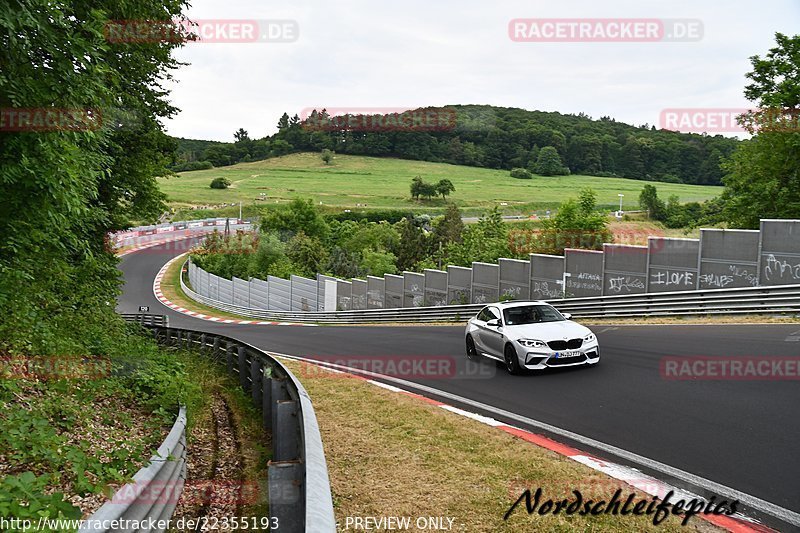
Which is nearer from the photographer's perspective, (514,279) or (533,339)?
(533,339)

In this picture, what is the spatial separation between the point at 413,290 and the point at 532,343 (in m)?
21.0

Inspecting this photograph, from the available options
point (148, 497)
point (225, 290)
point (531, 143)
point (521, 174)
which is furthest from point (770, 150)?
point (531, 143)

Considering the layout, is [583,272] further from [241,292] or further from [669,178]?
[669,178]

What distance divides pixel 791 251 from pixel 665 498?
13403 millimetres

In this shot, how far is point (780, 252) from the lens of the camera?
16.4 metres

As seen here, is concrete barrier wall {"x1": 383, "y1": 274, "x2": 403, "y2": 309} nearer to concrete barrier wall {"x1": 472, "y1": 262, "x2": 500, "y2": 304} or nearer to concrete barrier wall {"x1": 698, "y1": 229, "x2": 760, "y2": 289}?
concrete barrier wall {"x1": 472, "y1": 262, "x2": 500, "y2": 304}

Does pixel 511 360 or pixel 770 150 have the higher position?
pixel 770 150

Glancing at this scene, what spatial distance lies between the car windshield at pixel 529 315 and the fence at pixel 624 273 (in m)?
7.46

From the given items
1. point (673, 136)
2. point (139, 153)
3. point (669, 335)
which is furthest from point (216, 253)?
point (673, 136)

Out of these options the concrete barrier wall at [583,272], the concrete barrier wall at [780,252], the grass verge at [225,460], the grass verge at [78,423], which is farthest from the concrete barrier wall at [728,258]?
the grass verge at [78,423]

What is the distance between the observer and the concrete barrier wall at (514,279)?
24.2 meters

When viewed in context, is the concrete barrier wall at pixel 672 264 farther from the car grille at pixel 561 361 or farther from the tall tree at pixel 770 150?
the tall tree at pixel 770 150

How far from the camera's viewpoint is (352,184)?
5039 inches

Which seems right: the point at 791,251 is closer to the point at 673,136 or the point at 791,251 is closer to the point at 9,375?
the point at 9,375
